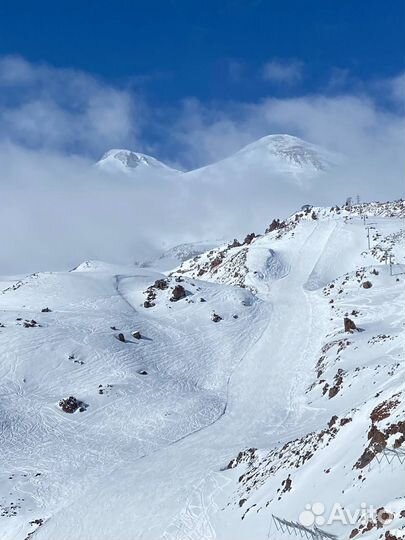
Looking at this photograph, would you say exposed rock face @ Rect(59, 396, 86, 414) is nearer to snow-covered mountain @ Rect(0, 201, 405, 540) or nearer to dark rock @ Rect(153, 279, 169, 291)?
snow-covered mountain @ Rect(0, 201, 405, 540)

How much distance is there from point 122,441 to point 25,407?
9.55 m

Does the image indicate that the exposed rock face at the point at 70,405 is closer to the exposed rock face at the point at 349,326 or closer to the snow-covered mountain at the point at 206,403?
the snow-covered mountain at the point at 206,403

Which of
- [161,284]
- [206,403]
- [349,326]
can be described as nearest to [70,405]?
[206,403]

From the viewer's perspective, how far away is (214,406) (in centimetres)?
5162

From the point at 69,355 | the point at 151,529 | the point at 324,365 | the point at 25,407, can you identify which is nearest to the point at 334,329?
the point at 324,365

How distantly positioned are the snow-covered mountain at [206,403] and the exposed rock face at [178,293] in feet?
0.47

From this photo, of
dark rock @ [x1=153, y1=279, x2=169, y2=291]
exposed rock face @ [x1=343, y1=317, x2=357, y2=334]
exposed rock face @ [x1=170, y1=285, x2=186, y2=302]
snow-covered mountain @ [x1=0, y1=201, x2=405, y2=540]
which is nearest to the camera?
snow-covered mountain @ [x1=0, y1=201, x2=405, y2=540]

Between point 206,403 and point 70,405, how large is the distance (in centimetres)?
1159

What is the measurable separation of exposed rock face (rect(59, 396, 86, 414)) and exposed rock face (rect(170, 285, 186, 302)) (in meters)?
27.3

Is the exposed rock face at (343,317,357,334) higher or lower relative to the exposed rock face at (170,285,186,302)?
lower

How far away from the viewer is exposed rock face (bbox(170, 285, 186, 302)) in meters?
76.1

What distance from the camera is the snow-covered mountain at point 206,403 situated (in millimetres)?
25500

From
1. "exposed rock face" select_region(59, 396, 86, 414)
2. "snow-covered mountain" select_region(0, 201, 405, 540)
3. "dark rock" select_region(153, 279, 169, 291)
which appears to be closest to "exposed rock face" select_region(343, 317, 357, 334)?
"snow-covered mountain" select_region(0, 201, 405, 540)

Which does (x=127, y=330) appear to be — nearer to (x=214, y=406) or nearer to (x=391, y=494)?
(x=214, y=406)
